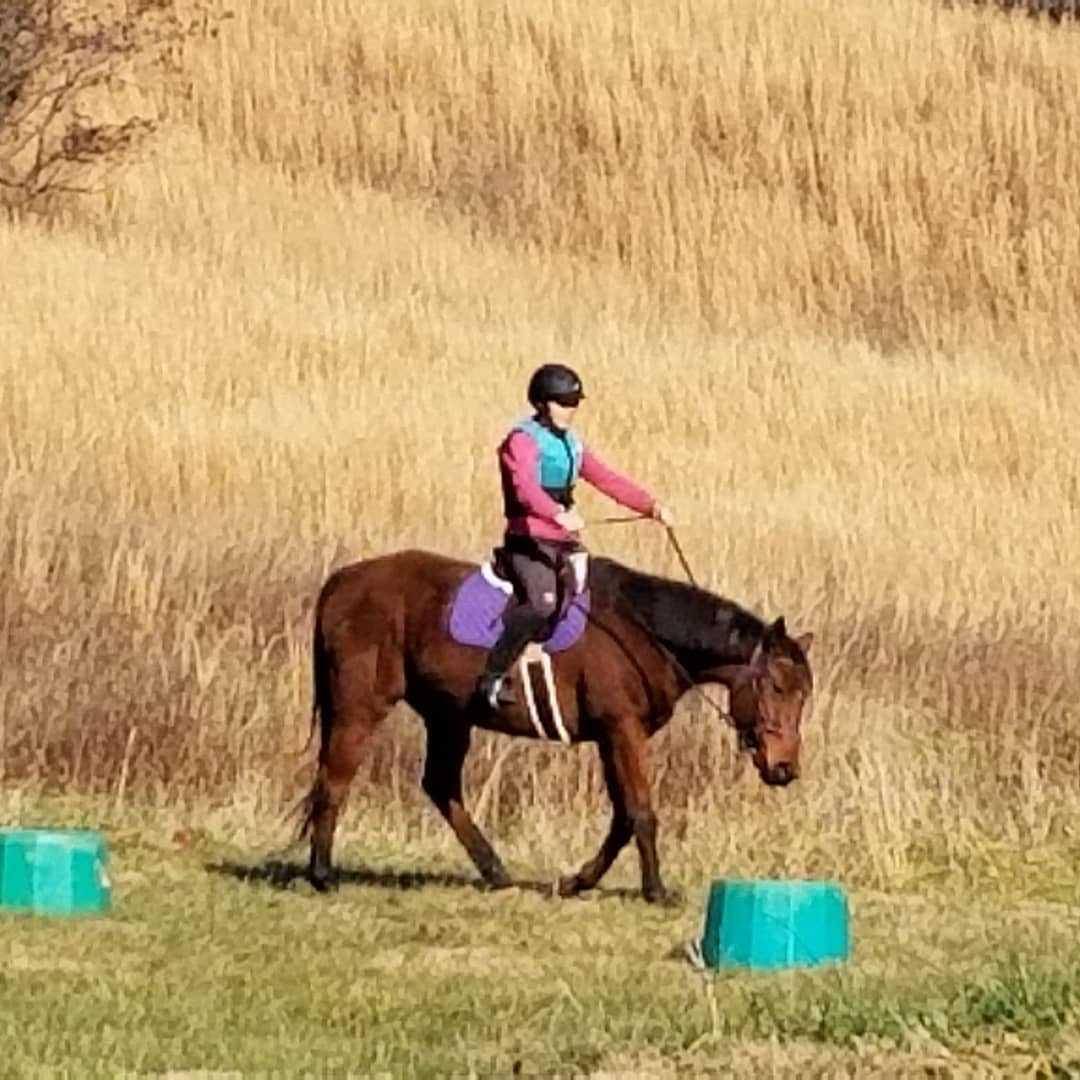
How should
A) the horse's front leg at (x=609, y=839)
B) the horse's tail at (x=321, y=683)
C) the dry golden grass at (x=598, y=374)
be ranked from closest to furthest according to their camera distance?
the horse's front leg at (x=609, y=839), the horse's tail at (x=321, y=683), the dry golden grass at (x=598, y=374)

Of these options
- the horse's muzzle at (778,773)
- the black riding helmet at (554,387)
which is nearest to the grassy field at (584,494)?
→ the horse's muzzle at (778,773)

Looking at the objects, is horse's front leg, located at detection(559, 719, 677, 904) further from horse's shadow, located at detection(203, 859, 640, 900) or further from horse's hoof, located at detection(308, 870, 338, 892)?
horse's hoof, located at detection(308, 870, 338, 892)

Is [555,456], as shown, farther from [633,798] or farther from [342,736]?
[342,736]

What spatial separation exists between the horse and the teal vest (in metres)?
0.44

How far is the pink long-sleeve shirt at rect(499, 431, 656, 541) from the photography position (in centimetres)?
1206

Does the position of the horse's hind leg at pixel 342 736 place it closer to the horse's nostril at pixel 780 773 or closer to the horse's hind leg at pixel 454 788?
→ the horse's hind leg at pixel 454 788

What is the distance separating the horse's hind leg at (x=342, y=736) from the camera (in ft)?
41.9

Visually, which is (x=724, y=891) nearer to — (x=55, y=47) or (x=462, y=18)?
(x=55, y=47)

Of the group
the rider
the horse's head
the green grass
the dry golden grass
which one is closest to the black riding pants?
the rider

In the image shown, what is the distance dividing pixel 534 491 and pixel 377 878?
2.12m

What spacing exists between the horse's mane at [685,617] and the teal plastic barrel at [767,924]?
155cm

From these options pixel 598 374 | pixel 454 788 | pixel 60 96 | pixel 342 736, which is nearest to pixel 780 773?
pixel 454 788

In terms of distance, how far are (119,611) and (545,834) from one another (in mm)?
3035

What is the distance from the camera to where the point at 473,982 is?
10562 mm
